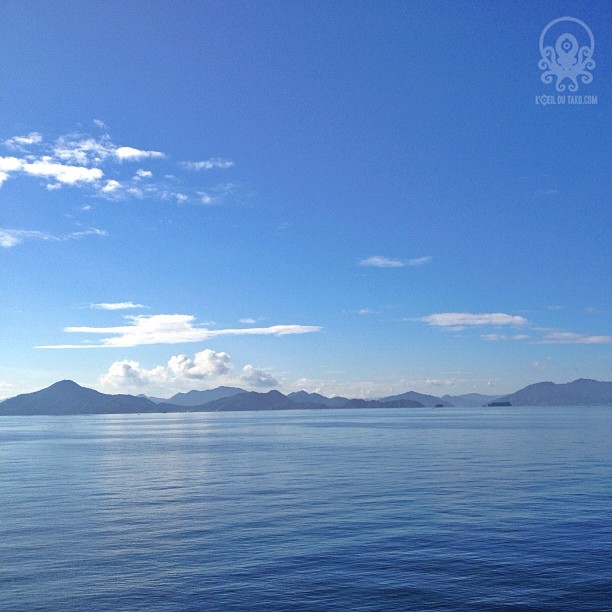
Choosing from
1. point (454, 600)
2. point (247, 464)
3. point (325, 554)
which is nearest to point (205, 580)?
point (325, 554)

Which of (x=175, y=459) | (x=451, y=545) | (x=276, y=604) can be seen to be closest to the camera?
(x=276, y=604)

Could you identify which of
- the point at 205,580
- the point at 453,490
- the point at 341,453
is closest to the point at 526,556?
the point at 205,580

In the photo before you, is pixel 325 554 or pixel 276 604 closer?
pixel 276 604

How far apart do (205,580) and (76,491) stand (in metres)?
47.2

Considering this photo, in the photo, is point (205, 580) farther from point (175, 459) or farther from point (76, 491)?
point (175, 459)

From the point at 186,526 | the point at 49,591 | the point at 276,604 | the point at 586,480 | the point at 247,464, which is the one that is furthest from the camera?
the point at 247,464

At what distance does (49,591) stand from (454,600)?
86.0 feet

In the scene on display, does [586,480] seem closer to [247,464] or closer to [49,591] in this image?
[247,464]

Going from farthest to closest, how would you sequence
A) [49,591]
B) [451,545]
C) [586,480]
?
[586,480] < [451,545] < [49,591]

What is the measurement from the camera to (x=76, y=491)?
255 ft

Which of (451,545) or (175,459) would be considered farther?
(175,459)

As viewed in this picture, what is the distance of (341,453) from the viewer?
127 meters

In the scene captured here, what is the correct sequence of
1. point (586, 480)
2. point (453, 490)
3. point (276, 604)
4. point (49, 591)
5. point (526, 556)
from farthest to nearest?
point (586, 480)
point (453, 490)
point (526, 556)
point (49, 591)
point (276, 604)

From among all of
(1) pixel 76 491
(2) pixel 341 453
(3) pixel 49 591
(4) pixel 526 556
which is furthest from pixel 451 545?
(2) pixel 341 453
